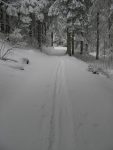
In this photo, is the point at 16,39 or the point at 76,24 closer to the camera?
the point at 16,39

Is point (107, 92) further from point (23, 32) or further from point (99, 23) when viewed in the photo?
point (99, 23)

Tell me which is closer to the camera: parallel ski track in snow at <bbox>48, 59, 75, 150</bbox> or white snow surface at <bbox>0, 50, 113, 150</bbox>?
parallel ski track in snow at <bbox>48, 59, 75, 150</bbox>

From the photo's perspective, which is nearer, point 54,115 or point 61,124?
point 61,124

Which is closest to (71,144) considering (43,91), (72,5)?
(43,91)

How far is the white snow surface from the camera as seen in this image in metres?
4.87

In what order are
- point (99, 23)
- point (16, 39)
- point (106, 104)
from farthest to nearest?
point (99, 23) → point (16, 39) → point (106, 104)

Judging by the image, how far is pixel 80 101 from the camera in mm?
7457

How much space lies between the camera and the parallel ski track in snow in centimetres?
473

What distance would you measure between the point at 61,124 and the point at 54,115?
1.96ft

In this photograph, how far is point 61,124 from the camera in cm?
564

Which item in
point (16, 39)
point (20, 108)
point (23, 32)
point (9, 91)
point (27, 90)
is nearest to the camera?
point (20, 108)

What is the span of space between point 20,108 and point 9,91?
156cm

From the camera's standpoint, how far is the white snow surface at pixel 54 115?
4.87 meters

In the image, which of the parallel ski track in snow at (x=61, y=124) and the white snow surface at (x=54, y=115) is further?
the white snow surface at (x=54, y=115)
